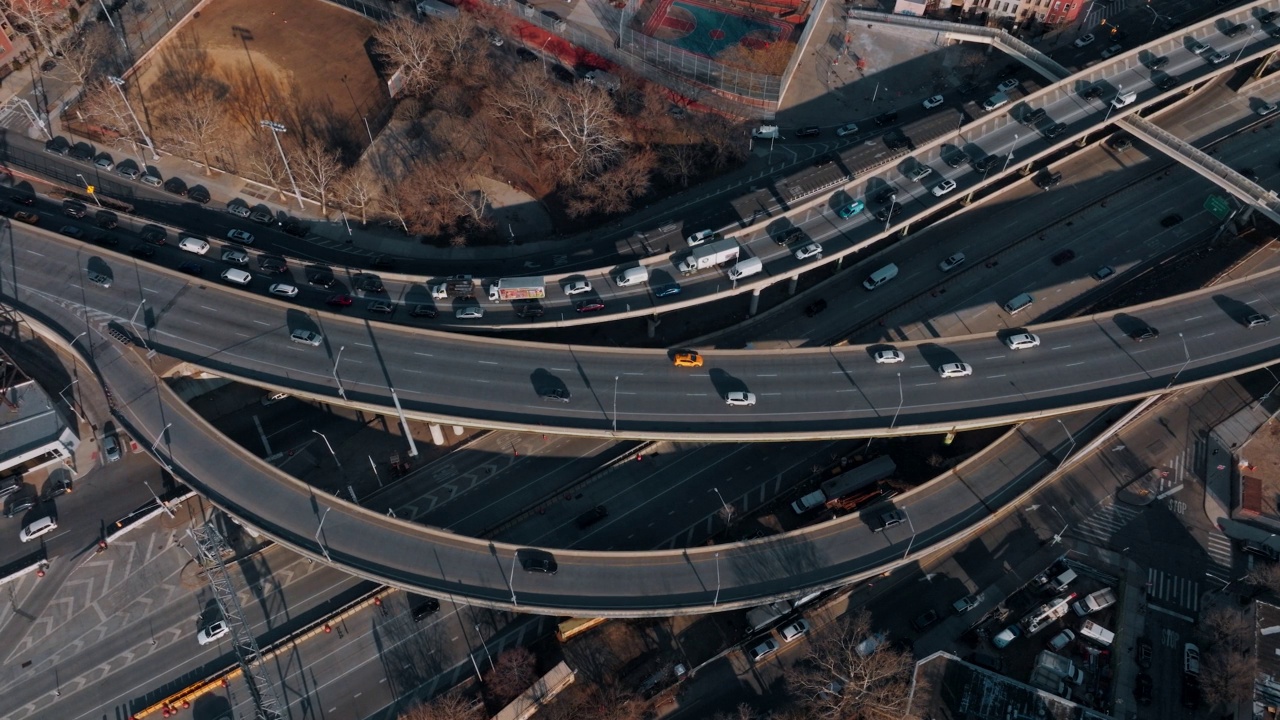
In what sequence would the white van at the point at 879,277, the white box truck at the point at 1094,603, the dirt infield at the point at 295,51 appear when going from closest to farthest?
the white box truck at the point at 1094,603
the white van at the point at 879,277
the dirt infield at the point at 295,51

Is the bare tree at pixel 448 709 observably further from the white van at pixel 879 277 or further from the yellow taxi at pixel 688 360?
the white van at pixel 879 277

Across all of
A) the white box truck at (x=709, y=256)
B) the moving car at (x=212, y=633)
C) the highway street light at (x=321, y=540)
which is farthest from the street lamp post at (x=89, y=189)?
the white box truck at (x=709, y=256)

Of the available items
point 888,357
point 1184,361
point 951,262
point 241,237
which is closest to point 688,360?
point 888,357

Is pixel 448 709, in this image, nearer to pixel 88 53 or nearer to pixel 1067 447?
pixel 1067 447

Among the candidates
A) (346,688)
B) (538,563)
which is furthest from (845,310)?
(346,688)

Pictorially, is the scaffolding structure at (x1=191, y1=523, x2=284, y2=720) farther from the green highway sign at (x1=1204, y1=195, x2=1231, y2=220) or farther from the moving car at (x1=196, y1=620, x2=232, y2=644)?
the green highway sign at (x1=1204, y1=195, x2=1231, y2=220)

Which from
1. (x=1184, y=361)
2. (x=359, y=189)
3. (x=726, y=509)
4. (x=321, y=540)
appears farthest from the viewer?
(x=359, y=189)
